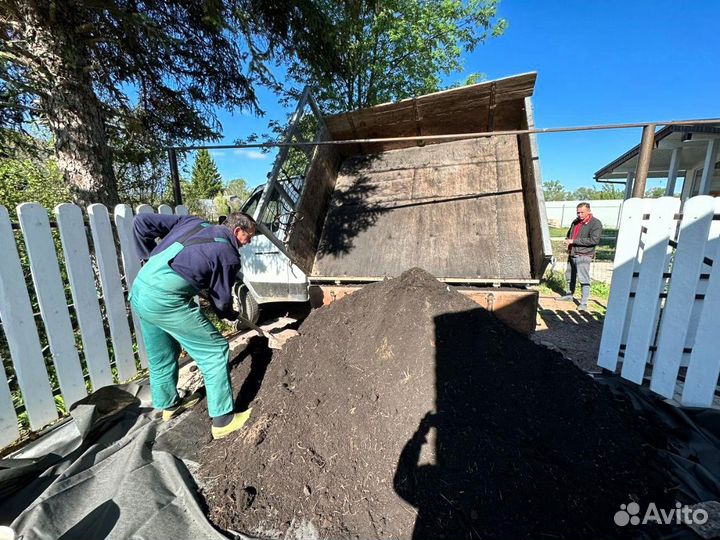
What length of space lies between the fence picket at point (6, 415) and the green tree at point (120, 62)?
2.34 metres

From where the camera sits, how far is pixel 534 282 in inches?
115

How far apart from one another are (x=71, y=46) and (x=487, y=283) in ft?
15.8

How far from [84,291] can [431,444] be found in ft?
9.72

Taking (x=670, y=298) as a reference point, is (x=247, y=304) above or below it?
below

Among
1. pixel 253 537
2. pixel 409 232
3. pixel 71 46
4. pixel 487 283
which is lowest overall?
pixel 253 537

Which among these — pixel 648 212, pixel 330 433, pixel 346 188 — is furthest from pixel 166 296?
pixel 648 212

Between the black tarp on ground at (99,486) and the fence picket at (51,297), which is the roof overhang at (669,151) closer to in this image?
the black tarp on ground at (99,486)

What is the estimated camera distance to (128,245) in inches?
124

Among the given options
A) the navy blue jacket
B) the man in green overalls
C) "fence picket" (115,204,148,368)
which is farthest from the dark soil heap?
"fence picket" (115,204,148,368)

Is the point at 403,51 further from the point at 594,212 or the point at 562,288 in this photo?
the point at 594,212

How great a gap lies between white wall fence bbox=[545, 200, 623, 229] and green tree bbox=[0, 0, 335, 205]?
29.0 metres

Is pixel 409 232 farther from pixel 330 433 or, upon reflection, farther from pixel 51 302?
pixel 51 302

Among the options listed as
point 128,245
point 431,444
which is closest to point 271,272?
point 128,245

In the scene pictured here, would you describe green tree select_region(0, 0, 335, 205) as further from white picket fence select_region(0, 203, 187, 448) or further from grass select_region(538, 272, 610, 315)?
grass select_region(538, 272, 610, 315)
